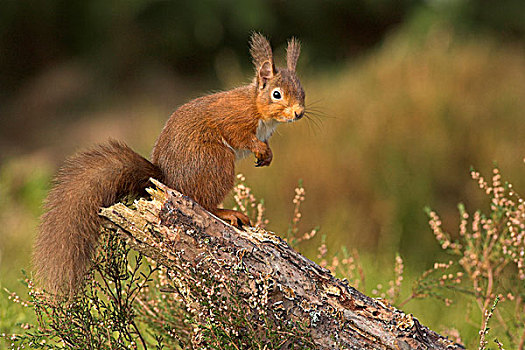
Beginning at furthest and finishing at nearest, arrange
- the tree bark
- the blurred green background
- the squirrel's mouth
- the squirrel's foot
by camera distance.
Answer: the blurred green background < the squirrel's mouth < the squirrel's foot < the tree bark

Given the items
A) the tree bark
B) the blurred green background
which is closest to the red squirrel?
the tree bark

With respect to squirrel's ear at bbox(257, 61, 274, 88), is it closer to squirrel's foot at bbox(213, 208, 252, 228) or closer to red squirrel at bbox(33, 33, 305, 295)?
red squirrel at bbox(33, 33, 305, 295)

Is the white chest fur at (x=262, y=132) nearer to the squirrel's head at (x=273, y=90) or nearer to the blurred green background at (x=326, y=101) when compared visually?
the squirrel's head at (x=273, y=90)

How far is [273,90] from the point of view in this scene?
87.6 inches

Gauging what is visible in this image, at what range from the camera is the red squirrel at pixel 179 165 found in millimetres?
1972

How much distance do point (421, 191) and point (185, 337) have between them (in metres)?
2.85

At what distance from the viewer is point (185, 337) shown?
247 cm

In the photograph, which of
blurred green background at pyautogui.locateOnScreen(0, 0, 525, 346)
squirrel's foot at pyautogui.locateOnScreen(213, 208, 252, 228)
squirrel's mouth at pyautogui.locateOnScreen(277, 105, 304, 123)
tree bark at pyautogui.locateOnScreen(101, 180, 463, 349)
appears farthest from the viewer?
blurred green background at pyautogui.locateOnScreen(0, 0, 525, 346)

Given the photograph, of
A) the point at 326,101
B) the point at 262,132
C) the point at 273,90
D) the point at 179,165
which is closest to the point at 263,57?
the point at 273,90

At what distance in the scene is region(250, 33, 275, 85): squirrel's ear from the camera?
7.41 feet

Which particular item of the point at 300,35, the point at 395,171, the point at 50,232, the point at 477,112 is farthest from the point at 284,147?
the point at 300,35

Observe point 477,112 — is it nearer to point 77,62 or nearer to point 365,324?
point 365,324

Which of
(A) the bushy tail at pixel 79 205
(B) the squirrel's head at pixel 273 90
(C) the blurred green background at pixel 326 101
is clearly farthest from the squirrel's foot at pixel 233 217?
(C) the blurred green background at pixel 326 101

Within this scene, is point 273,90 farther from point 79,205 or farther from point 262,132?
point 79,205
